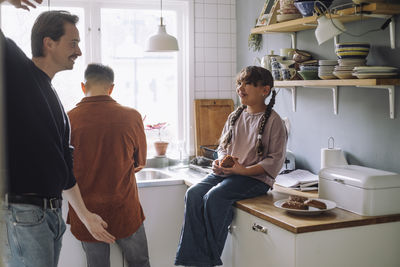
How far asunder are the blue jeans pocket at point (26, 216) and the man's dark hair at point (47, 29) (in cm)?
51

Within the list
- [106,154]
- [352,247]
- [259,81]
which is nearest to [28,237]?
[106,154]

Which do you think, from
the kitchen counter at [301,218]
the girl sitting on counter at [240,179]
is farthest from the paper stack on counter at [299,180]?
the girl sitting on counter at [240,179]

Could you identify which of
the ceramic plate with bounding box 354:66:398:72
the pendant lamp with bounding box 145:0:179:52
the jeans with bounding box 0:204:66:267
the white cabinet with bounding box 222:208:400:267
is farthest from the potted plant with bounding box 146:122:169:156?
the jeans with bounding box 0:204:66:267

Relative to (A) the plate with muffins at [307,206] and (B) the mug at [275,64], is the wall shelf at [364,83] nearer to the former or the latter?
(B) the mug at [275,64]

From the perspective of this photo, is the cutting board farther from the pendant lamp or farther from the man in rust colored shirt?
the man in rust colored shirt

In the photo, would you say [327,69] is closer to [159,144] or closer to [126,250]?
[126,250]

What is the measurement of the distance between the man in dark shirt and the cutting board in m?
2.15

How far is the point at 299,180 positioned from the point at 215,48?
1.54 metres

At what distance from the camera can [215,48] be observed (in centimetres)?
370

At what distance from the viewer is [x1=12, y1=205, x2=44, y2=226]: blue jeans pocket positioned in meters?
1.34

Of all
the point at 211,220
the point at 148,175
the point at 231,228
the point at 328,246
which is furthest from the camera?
the point at 148,175

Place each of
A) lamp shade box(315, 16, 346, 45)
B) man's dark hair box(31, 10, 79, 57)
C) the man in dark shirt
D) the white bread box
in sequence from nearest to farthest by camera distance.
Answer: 1. the man in dark shirt
2. man's dark hair box(31, 10, 79, 57)
3. the white bread box
4. lamp shade box(315, 16, 346, 45)

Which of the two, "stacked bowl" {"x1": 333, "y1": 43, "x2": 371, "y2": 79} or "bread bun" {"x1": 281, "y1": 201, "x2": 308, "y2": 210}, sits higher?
"stacked bowl" {"x1": 333, "y1": 43, "x2": 371, "y2": 79}

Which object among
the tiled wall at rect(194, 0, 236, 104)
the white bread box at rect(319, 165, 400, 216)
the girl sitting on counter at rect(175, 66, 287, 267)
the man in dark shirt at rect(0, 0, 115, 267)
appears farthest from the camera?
the tiled wall at rect(194, 0, 236, 104)
